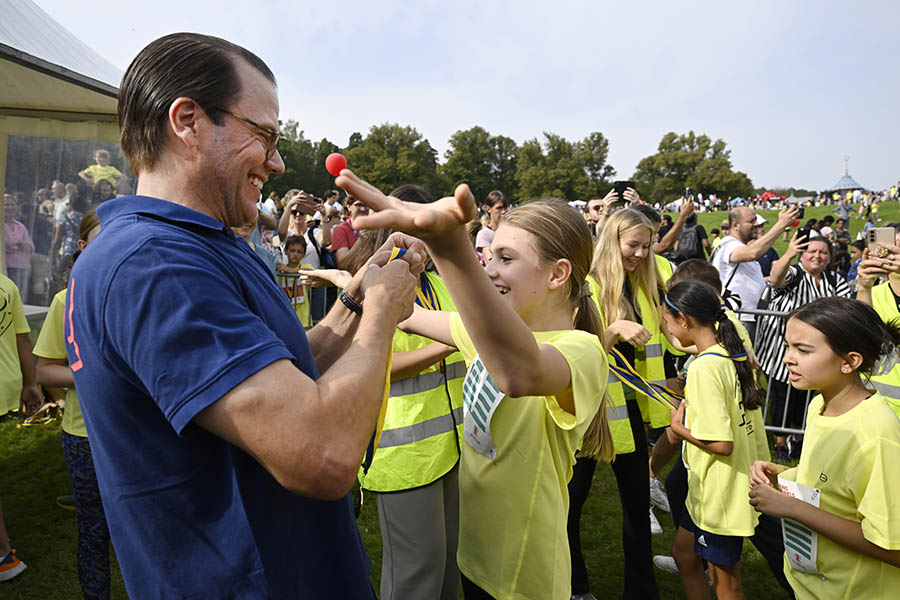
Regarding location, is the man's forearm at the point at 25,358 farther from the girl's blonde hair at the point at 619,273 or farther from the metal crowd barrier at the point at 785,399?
the metal crowd barrier at the point at 785,399

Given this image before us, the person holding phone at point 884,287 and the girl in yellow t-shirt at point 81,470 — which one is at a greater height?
the person holding phone at point 884,287

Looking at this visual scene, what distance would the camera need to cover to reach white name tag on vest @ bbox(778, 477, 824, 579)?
222 cm

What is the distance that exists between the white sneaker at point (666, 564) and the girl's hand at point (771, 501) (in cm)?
185

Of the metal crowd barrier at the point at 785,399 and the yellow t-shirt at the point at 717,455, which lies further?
the metal crowd barrier at the point at 785,399

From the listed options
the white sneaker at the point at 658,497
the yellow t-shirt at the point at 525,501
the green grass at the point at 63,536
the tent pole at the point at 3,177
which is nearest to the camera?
the yellow t-shirt at the point at 525,501

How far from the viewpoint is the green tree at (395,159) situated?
7019cm

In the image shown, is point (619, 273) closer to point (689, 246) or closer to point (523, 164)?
point (689, 246)

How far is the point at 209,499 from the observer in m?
1.14

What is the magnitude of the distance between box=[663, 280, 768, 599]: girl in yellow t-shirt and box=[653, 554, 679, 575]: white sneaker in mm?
801

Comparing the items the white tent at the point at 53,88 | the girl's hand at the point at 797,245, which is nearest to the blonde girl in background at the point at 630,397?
the girl's hand at the point at 797,245

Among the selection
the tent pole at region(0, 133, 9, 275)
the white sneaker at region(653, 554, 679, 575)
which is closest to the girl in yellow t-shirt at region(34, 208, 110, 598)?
the white sneaker at region(653, 554, 679, 575)

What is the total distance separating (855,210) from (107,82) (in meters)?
53.2

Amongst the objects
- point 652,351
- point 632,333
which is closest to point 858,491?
point 632,333

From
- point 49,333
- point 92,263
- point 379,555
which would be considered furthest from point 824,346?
point 49,333
